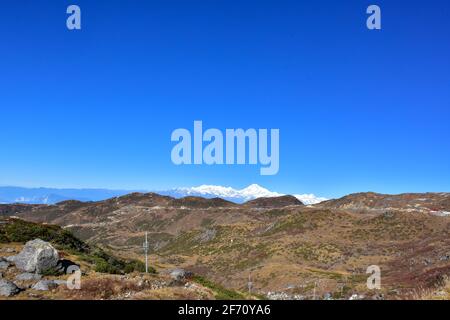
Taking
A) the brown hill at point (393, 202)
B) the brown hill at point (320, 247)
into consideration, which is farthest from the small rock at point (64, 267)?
the brown hill at point (393, 202)

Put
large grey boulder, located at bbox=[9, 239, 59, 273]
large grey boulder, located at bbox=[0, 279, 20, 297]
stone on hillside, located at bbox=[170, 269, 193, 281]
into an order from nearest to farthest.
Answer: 1. large grey boulder, located at bbox=[0, 279, 20, 297]
2. large grey boulder, located at bbox=[9, 239, 59, 273]
3. stone on hillside, located at bbox=[170, 269, 193, 281]

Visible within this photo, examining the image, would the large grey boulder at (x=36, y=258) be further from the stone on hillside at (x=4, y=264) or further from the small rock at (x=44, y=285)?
the small rock at (x=44, y=285)

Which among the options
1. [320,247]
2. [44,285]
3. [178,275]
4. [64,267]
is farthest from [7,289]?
[320,247]

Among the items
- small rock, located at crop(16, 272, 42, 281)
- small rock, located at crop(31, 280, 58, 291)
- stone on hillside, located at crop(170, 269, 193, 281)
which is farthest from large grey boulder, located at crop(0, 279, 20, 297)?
stone on hillside, located at crop(170, 269, 193, 281)

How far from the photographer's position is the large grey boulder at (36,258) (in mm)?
28734

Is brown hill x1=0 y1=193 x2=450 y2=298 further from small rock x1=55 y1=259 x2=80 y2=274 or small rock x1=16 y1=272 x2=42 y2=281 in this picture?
small rock x1=16 y1=272 x2=42 y2=281

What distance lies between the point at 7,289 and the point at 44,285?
2310mm

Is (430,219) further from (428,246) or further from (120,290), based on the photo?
(120,290)

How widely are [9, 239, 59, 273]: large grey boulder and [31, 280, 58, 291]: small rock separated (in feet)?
10.4

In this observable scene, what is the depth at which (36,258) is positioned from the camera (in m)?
28.7

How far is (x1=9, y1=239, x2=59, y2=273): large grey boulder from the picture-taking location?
28734mm

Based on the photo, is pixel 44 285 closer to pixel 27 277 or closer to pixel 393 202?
pixel 27 277
